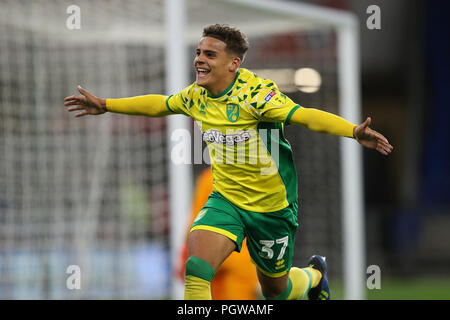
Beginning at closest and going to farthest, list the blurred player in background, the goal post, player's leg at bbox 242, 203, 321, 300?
player's leg at bbox 242, 203, 321, 300 < the blurred player in background < the goal post

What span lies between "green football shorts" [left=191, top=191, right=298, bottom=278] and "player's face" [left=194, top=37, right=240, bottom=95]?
73cm

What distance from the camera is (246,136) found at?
12.8ft

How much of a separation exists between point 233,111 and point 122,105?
646mm

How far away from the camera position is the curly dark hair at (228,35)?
148 inches

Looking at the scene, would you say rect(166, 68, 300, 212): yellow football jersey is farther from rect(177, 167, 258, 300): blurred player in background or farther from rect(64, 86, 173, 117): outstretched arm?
rect(177, 167, 258, 300): blurred player in background

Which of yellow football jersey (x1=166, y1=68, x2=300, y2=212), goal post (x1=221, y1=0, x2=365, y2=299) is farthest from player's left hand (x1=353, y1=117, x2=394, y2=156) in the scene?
goal post (x1=221, y1=0, x2=365, y2=299)

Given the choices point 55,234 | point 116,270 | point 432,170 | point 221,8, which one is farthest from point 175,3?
point 432,170

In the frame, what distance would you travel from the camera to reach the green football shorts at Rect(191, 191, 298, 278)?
4047 mm

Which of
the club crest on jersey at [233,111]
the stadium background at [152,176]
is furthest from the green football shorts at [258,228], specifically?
the stadium background at [152,176]

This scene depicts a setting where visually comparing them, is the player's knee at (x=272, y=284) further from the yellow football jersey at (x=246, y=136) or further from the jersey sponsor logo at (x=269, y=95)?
the jersey sponsor logo at (x=269, y=95)

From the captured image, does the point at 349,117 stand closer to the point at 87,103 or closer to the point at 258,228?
the point at 258,228

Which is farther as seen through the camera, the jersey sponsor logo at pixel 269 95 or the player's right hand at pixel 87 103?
the player's right hand at pixel 87 103

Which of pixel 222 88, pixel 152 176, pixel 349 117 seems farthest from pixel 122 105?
pixel 349 117
